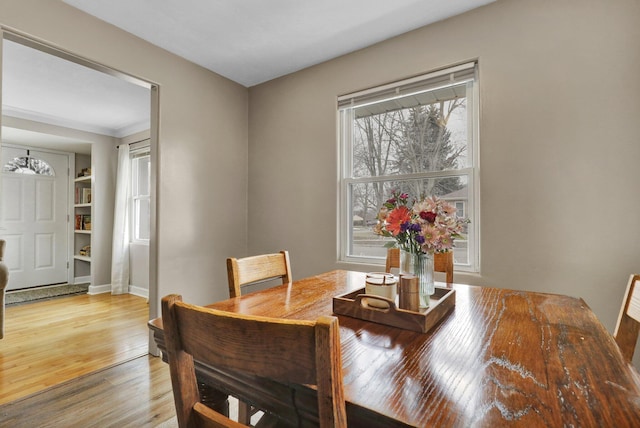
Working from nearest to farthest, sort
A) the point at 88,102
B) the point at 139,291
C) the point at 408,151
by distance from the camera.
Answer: the point at 408,151, the point at 88,102, the point at 139,291

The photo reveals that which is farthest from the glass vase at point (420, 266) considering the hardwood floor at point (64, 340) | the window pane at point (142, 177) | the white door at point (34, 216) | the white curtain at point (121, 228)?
the white door at point (34, 216)

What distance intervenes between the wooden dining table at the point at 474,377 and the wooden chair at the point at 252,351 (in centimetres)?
10

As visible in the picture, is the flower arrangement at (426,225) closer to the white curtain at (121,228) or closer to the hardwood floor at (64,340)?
the hardwood floor at (64,340)

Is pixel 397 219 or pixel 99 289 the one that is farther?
pixel 99 289

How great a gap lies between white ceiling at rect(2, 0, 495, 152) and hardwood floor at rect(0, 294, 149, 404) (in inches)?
96.2

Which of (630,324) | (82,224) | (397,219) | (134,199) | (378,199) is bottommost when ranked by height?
(630,324)

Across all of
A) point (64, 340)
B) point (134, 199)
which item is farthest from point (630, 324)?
point (134, 199)

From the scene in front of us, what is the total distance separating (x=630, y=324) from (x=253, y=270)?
142 cm

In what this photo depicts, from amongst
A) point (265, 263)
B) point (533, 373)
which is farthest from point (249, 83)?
point (533, 373)

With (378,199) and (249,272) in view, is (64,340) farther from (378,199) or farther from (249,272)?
(378,199)

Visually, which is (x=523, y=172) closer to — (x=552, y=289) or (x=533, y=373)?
(x=552, y=289)

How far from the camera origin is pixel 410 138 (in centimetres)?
244

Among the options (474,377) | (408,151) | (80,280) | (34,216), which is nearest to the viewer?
(474,377)

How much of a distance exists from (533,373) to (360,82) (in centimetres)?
238
